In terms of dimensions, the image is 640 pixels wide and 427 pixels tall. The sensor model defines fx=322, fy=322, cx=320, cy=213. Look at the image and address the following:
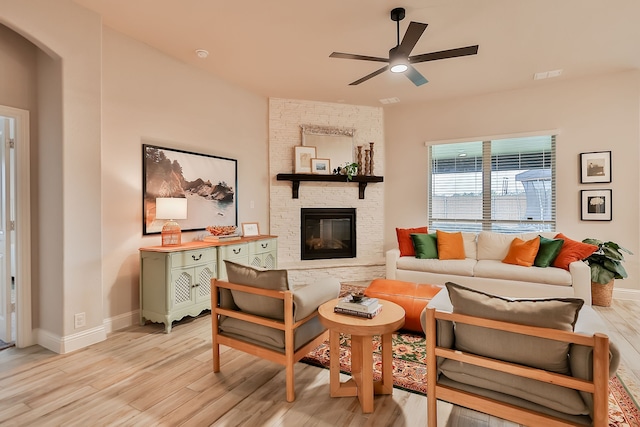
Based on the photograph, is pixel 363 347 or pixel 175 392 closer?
pixel 363 347

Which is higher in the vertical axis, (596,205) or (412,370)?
(596,205)

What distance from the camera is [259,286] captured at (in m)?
2.24

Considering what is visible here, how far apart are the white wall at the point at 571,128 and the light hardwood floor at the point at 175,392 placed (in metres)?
2.16

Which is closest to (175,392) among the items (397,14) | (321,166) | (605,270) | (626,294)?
(397,14)

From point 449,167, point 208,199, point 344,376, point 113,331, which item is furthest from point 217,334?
point 449,167

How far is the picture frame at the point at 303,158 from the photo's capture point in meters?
5.44

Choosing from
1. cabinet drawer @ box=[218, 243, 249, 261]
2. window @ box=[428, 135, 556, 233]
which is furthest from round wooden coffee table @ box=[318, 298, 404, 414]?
window @ box=[428, 135, 556, 233]

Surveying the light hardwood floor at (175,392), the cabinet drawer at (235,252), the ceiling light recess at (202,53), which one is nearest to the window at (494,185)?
the light hardwood floor at (175,392)

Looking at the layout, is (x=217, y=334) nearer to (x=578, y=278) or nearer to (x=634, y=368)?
(x=634, y=368)

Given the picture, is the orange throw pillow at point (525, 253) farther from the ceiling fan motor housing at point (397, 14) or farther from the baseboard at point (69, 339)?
the baseboard at point (69, 339)

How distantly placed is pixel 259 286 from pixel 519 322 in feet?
5.06

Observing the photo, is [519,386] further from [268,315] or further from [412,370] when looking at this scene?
[268,315]

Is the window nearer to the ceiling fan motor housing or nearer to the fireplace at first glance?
the fireplace

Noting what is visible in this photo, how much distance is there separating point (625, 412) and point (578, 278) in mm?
2085
